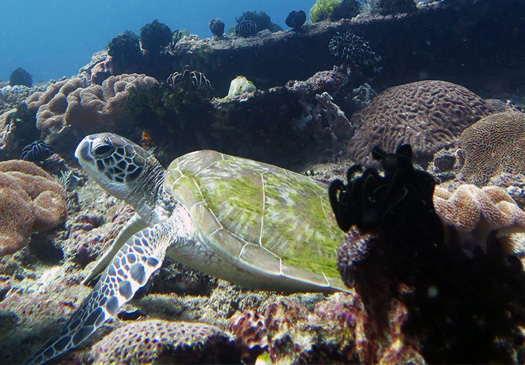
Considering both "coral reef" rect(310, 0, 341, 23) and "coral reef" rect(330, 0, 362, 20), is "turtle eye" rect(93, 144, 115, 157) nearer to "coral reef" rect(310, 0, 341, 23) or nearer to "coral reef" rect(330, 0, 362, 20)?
"coral reef" rect(330, 0, 362, 20)

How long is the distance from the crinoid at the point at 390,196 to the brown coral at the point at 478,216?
0.53 m

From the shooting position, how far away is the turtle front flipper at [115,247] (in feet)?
11.1

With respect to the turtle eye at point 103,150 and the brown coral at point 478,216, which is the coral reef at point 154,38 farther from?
the brown coral at point 478,216

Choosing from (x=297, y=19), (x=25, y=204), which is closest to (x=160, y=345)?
(x=25, y=204)

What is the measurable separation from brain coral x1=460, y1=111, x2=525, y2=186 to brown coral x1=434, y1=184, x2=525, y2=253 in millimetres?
2947

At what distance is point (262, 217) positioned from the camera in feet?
9.35

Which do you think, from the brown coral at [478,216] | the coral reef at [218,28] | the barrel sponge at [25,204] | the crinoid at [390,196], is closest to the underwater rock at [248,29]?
the coral reef at [218,28]

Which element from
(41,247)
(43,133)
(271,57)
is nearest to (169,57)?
(271,57)

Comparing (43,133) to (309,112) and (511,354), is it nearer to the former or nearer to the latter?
(309,112)

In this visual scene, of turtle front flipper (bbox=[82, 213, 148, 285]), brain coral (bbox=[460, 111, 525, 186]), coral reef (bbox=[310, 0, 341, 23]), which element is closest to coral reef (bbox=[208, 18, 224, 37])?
coral reef (bbox=[310, 0, 341, 23])

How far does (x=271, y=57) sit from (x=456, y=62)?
5787mm

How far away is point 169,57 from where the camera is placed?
33.2 ft

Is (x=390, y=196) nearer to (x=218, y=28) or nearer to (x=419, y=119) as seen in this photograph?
(x=419, y=119)

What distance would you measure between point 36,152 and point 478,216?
27.6 ft
